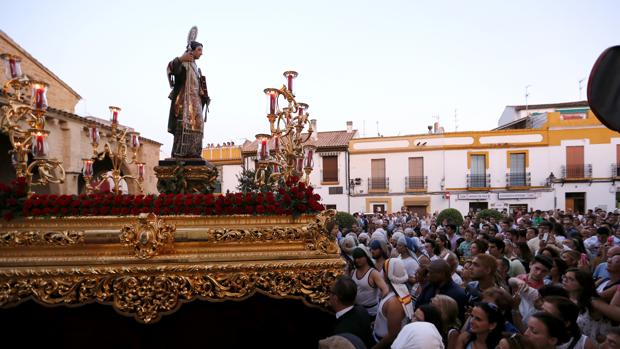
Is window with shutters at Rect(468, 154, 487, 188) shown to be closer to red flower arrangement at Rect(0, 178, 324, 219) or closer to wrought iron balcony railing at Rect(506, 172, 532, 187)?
wrought iron balcony railing at Rect(506, 172, 532, 187)

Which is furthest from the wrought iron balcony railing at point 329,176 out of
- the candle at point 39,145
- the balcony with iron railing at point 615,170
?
the candle at point 39,145

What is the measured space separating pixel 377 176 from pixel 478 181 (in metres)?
6.38

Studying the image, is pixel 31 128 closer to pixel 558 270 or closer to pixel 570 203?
pixel 558 270

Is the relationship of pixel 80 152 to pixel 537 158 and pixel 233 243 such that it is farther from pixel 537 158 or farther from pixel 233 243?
pixel 537 158

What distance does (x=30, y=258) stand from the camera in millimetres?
4223

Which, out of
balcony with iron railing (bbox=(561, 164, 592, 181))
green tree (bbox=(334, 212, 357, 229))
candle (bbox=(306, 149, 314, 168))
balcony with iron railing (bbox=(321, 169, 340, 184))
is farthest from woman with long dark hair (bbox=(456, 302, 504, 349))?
balcony with iron railing (bbox=(561, 164, 592, 181))

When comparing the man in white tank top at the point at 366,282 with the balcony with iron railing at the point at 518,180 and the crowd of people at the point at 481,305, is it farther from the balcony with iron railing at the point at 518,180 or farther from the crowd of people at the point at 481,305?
the balcony with iron railing at the point at 518,180

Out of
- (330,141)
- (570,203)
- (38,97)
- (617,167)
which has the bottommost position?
(570,203)

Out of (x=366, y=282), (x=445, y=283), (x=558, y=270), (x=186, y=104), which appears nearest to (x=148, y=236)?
(x=366, y=282)

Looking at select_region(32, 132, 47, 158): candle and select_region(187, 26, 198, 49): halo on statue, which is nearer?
select_region(32, 132, 47, 158): candle

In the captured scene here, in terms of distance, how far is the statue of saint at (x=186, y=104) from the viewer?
6.05 m

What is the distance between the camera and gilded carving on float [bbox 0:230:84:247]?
4.27m

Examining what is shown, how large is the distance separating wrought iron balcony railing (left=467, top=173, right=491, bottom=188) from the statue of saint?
Result: 939 inches

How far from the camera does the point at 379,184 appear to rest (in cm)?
2814
